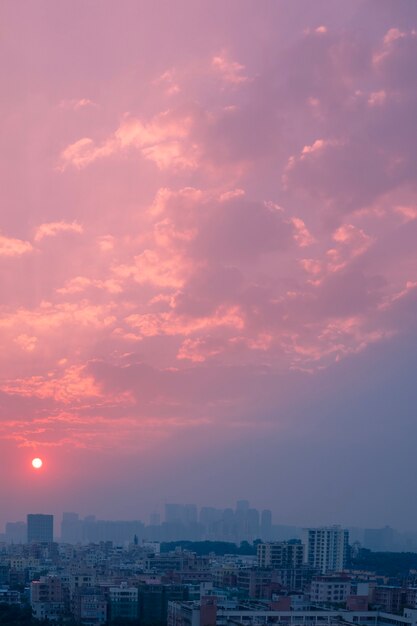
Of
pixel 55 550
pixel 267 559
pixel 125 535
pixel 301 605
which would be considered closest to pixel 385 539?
pixel 125 535

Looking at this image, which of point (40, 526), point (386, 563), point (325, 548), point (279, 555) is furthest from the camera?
point (40, 526)

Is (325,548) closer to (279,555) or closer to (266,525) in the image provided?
(279,555)

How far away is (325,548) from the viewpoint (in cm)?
2252

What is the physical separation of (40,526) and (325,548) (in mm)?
21376

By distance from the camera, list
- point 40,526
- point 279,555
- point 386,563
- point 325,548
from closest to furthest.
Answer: point 279,555 < point 325,548 < point 386,563 < point 40,526

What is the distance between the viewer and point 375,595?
12.7m

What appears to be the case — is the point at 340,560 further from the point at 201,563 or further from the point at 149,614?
the point at 149,614

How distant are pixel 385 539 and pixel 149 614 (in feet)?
101

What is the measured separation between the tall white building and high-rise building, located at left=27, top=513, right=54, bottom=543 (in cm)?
2029

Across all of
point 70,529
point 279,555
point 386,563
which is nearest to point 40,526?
point 70,529

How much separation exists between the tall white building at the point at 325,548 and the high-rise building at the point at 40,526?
2029 centimetres

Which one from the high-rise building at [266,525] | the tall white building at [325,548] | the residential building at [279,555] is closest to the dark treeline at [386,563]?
the tall white building at [325,548]

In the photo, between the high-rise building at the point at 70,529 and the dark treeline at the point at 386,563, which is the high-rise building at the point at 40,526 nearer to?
the high-rise building at the point at 70,529

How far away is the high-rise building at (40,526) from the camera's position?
40562mm
